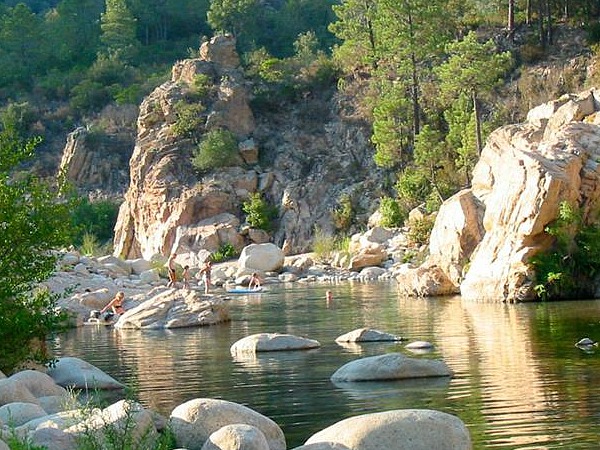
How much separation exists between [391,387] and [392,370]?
3.03 feet

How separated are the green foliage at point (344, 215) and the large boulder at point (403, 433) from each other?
57205mm

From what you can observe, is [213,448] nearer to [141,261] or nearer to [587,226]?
[587,226]

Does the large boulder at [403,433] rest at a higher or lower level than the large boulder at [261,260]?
lower

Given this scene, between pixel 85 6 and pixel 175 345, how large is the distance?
90.2 metres

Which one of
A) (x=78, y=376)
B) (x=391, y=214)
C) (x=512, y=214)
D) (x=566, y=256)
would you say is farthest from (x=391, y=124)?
(x=78, y=376)

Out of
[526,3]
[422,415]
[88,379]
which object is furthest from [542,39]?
[422,415]

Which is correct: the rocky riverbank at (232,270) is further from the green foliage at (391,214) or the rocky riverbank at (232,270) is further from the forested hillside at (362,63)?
the forested hillside at (362,63)

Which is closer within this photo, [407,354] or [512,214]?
[407,354]

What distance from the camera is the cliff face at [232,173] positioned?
71.2 meters

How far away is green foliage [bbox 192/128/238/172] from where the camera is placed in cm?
Answer: 7294

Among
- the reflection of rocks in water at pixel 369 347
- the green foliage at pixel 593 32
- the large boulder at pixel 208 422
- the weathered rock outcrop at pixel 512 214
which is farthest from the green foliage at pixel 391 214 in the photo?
the large boulder at pixel 208 422

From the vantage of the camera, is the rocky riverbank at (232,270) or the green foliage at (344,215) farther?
the green foliage at (344,215)

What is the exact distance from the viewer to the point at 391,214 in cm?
6438

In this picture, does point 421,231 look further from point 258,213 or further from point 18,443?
point 18,443
